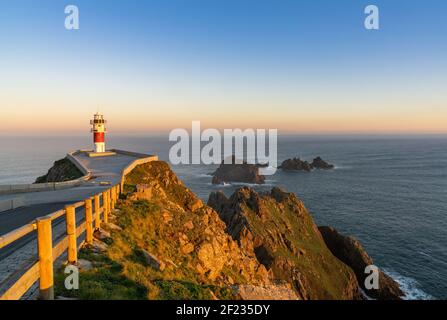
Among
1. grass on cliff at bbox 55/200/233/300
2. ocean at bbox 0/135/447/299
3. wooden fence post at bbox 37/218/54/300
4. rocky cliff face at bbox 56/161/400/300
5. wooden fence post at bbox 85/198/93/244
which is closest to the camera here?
wooden fence post at bbox 37/218/54/300

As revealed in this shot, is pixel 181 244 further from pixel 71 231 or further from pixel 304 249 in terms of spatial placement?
pixel 304 249

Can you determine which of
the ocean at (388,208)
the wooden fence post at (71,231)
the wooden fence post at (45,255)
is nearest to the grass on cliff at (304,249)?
the ocean at (388,208)

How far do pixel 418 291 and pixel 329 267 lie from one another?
39.3 feet

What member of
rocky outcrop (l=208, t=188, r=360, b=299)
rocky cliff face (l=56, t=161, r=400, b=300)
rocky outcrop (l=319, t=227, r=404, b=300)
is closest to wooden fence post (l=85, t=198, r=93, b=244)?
rocky cliff face (l=56, t=161, r=400, b=300)

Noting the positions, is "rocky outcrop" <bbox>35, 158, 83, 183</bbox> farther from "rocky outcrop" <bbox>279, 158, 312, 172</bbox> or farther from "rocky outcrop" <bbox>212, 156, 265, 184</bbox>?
"rocky outcrop" <bbox>279, 158, 312, 172</bbox>

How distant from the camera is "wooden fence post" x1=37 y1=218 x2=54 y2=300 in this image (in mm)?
5140

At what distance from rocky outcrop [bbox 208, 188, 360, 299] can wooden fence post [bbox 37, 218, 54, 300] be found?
28.7 meters

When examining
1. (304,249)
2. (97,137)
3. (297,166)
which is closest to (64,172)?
(97,137)

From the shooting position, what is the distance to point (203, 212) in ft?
94.5

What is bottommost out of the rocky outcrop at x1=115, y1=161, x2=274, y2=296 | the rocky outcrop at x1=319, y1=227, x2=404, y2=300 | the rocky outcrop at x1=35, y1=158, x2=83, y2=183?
the rocky outcrop at x1=319, y1=227, x2=404, y2=300

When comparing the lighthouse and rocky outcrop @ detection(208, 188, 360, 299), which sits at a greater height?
the lighthouse

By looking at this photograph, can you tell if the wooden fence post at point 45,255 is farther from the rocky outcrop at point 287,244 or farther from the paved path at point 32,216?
the rocky outcrop at point 287,244

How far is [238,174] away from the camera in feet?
381

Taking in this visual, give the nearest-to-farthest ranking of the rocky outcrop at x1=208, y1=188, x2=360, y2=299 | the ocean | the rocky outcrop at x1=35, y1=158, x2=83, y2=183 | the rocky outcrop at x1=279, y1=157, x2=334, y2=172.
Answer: the rocky outcrop at x1=35, y1=158, x2=83, y2=183 < the rocky outcrop at x1=208, y1=188, x2=360, y2=299 < the ocean < the rocky outcrop at x1=279, y1=157, x2=334, y2=172
